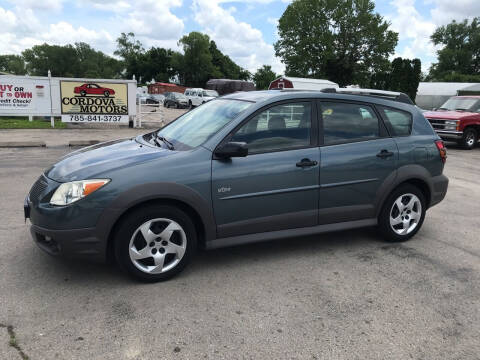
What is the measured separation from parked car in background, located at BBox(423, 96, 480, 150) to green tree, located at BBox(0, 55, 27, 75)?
121m

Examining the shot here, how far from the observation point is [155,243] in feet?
11.8

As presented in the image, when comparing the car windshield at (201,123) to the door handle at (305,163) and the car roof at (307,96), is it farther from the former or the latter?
the door handle at (305,163)

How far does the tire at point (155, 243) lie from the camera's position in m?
3.48

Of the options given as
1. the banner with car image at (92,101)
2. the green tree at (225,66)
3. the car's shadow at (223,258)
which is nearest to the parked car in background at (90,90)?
the banner with car image at (92,101)

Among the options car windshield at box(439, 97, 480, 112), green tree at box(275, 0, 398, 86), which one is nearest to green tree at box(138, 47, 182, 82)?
green tree at box(275, 0, 398, 86)

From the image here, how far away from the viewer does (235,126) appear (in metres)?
3.92

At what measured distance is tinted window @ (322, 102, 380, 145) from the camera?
434cm

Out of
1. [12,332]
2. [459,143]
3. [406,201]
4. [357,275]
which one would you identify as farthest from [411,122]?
[459,143]

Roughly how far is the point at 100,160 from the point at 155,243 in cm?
91

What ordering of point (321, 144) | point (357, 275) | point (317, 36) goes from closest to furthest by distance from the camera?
point (357, 275) < point (321, 144) < point (317, 36)

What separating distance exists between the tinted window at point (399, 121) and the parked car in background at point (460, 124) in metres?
10.2

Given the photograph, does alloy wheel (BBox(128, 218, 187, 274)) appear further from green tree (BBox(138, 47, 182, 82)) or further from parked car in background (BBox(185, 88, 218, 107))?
green tree (BBox(138, 47, 182, 82))

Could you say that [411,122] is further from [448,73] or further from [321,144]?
[448,73]

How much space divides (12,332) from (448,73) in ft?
267
